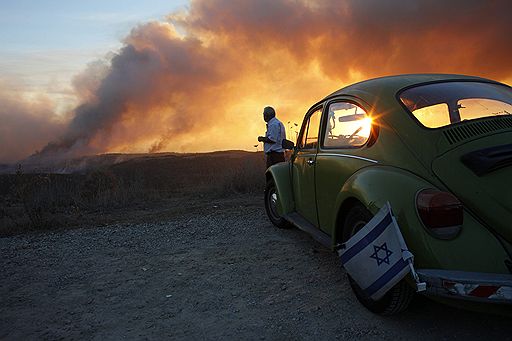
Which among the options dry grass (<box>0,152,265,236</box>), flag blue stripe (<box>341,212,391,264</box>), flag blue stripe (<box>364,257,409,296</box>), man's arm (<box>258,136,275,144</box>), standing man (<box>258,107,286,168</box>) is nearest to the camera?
flag blue stripe (<box>364,257,409,296</box>)

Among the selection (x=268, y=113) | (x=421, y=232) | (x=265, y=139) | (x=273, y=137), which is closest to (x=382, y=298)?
(x=421, y=232)

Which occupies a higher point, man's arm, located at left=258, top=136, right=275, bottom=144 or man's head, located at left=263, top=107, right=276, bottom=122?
man's head, located at left=263, top=107, right=276, bottom=122

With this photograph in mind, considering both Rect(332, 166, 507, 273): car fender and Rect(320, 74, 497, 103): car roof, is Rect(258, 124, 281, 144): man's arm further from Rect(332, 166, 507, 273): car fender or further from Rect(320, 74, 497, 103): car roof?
Rect(332, 166, 507, 273): car fender

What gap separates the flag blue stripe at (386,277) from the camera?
2548 millimetres

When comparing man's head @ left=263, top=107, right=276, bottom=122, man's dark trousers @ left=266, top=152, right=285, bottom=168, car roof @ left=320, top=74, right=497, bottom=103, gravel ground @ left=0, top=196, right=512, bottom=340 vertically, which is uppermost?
man's head @ left=263, top=107, right=276, bottom=122

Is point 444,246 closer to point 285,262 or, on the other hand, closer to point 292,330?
point 292,330

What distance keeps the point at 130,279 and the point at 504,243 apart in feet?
11.4

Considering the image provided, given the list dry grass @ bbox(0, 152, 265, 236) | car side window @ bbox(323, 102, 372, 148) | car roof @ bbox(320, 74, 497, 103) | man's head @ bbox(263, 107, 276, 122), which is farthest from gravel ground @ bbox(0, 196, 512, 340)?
man's head @ bbox(263, 107, 276, 122)

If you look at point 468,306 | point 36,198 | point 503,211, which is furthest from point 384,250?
point 36,198

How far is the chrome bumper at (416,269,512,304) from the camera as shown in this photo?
7.63 ft

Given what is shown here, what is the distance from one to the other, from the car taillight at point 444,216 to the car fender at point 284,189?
2.77 meters

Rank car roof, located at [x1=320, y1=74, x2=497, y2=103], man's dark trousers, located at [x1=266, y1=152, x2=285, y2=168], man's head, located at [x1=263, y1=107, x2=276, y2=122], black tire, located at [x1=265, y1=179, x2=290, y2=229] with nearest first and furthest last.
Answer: car roof, located at [x1=320, y1=74, x2=497, y2=103] < black tire, located at [x1=265, y1=179, x2=290, y2=229] < man's dark trousers, located at [x1=266, y1=152, x2=285, y2=168] < man's head, located at [x1=263, y1=107, x2=276, y2=122]

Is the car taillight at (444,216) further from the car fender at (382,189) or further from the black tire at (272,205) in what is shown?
the black tire at (272,205)

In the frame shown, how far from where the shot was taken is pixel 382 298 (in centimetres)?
308
